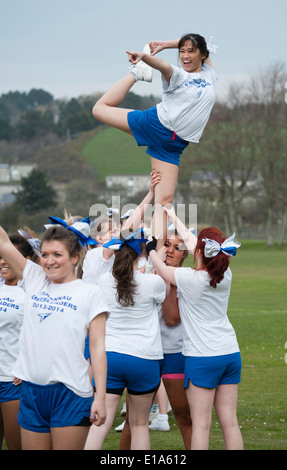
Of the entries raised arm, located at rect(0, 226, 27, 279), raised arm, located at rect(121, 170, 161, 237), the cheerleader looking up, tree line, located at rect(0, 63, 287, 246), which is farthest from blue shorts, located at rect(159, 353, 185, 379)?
tree line, located at rect(0, 63, 287, 246)

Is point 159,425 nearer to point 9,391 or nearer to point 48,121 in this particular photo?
point 9,391

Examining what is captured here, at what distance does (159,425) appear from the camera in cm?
718

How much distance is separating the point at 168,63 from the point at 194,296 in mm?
1807

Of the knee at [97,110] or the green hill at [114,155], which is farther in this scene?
the green hill at [114,155]

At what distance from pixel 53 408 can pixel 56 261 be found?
897 millimetres

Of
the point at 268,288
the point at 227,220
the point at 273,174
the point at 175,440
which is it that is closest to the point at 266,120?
the point at 273,174

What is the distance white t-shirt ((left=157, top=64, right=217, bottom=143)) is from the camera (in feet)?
17.6

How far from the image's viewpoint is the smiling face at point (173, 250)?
18.4ft

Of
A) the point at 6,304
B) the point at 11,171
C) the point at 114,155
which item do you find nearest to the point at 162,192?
the point at 6,304

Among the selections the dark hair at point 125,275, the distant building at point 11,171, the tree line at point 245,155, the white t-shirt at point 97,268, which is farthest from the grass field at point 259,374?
the distant building at point 11,171

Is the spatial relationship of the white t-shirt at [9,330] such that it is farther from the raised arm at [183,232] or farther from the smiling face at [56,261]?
the raised arm at [183,232]

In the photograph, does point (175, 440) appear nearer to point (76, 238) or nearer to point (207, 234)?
point (207, 234)

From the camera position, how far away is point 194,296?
500 centimetres

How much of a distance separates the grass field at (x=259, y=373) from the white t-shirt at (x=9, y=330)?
72.4 inches
